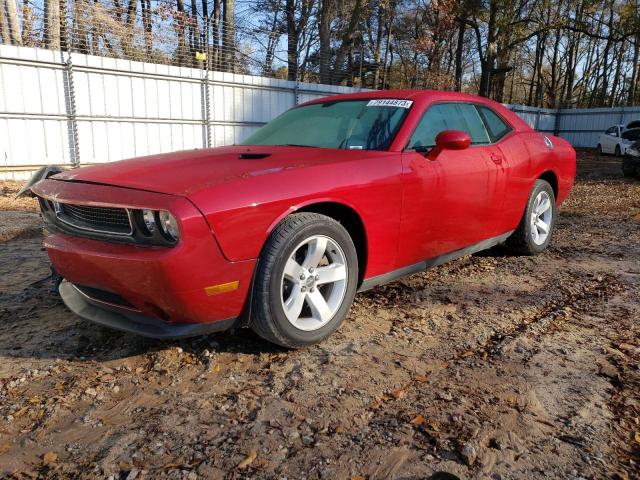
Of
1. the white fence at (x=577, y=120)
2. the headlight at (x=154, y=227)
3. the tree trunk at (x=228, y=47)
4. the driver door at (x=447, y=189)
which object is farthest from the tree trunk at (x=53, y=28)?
the white fence at (x=577, y=120)

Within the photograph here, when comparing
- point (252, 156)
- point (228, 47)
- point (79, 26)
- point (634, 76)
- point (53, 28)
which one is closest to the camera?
point (252, 156)

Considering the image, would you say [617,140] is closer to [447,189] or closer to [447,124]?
[447,124]

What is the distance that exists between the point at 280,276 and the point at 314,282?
29 cm

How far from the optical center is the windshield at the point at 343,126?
3322 mm

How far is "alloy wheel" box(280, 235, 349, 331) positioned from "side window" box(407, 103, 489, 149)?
1.01m

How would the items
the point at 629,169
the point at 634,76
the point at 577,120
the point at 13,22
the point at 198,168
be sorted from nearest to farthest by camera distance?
the point at 198,168
the point at 629,169
the point at 13,22
the point at 577,120
the point at 634,76

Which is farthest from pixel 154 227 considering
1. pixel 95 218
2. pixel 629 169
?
pixel 629 169

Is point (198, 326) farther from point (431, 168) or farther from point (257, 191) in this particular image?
point (431, 168)

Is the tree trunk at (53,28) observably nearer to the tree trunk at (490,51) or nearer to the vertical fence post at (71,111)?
the vertical fence post at (71,111)

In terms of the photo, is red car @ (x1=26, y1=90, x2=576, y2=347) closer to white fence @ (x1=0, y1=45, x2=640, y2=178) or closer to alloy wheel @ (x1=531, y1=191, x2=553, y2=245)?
alloy wheel @ (x1=531, y1=191, x2=553, y2=245)

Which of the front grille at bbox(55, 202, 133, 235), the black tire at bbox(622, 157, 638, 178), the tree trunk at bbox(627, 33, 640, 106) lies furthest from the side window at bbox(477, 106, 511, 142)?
the tree trunk at bbox(627, 33, 640, 106)

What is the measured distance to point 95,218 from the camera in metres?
2.51

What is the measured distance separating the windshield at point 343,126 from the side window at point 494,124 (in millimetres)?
1025

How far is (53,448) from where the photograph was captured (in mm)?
1947
